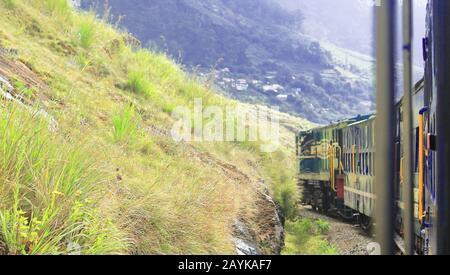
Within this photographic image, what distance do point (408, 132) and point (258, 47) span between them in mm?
1220

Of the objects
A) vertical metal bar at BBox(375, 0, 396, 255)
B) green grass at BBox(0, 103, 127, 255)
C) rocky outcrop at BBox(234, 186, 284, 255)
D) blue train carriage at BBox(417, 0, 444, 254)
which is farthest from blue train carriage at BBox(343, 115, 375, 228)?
green grass at BBox(0, 103, 127, 255)

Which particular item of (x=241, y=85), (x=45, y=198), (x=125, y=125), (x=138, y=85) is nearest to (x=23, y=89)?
(x=125, y=125)

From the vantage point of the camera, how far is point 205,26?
9.54 ft

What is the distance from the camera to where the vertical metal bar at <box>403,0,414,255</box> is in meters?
1.87

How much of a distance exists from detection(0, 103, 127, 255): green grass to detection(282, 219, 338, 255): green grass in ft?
2.99

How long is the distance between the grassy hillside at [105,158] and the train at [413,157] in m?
0.36

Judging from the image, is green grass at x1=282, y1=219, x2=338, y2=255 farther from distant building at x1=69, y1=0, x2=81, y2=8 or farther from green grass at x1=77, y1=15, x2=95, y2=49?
distant building at x1=69, y1=0, x2=81, y2=8

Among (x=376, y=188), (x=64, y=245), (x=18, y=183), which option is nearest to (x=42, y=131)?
(x=18, y=183)

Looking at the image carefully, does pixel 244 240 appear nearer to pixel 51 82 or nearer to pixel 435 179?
pixel 435 179

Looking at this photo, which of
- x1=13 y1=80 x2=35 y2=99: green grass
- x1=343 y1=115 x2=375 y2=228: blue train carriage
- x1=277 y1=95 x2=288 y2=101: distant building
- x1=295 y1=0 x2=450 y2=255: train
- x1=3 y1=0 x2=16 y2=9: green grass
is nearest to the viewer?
x1=295 y1=0 x2=450 y2=255: train

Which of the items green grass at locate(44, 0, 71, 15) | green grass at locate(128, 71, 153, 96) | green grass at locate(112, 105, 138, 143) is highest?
green grass at locate(44, 0, 71, 15)

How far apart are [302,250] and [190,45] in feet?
3.89

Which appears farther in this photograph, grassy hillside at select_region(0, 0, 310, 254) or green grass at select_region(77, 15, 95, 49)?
green grass at select_region(77, 15, 95, 49)

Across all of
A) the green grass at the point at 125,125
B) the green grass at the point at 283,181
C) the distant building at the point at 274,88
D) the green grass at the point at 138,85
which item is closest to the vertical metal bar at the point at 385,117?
the distant building at the point at 274,88
